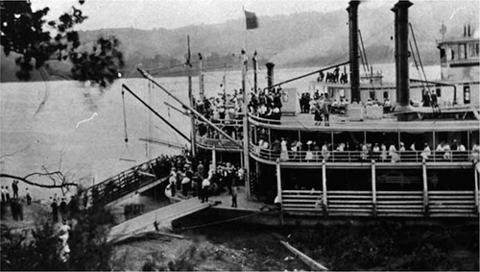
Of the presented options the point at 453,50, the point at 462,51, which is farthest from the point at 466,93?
the point at 453,50

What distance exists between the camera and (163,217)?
23.2 meters

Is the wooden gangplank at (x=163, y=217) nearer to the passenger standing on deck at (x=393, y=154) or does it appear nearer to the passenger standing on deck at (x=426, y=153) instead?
the passenger standing on deck at (x=393, y=154)

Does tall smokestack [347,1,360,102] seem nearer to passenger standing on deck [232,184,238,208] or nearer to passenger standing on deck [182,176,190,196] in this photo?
passenger standing on deck [182,176,190,196]

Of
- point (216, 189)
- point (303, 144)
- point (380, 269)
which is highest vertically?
point (303, 144)

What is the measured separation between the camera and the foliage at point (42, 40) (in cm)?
897

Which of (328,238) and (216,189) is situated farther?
(216,189)

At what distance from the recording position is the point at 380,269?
19.6 meters

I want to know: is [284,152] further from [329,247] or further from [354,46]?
[354,46]

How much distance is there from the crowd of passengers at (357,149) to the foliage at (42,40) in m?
14.9

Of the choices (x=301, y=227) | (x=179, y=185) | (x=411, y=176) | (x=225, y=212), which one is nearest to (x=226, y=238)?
(x=225, y=212)

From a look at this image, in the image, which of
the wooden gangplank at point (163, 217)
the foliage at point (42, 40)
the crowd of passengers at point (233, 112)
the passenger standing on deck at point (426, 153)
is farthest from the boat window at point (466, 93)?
the foliage at point (42, 40)

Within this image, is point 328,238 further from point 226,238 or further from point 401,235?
point 226,238

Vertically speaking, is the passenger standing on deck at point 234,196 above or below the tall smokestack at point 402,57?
below

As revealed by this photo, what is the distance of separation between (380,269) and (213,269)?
5.38 metres
